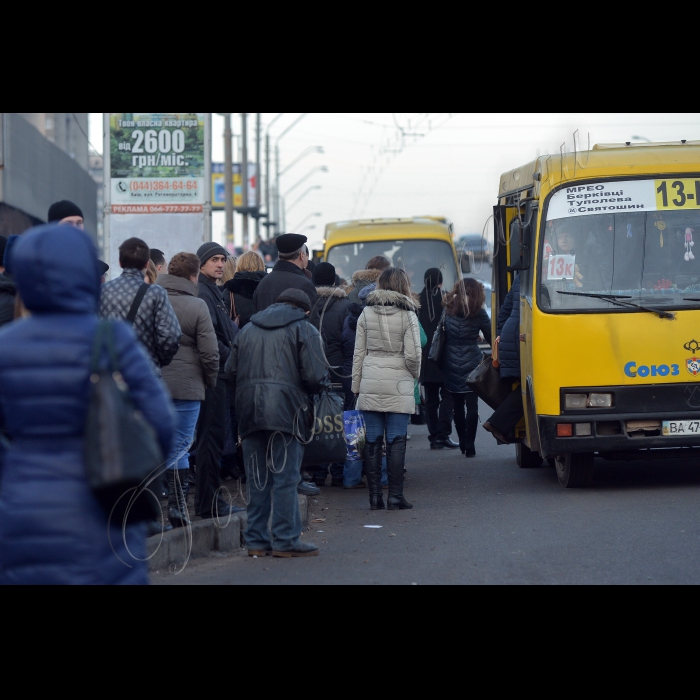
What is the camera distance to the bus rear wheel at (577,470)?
9.44 m

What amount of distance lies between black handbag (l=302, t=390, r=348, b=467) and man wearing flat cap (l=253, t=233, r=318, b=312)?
1.01 metres

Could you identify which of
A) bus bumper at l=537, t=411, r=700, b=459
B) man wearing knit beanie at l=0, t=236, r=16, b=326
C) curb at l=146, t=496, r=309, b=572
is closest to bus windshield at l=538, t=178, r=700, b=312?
bus bumper at l=537, t=411, r=700, b=459

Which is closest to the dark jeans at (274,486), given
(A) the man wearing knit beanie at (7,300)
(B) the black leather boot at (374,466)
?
(A) the man wearing knit beanie at (7,300)

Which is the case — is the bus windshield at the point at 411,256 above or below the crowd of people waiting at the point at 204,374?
above

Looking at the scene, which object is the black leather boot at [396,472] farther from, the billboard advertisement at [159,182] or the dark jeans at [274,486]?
the billboard advertisement at [159,182]

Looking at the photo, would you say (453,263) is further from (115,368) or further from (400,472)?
(115,368)

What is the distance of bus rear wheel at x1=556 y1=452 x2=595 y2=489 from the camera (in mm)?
9438

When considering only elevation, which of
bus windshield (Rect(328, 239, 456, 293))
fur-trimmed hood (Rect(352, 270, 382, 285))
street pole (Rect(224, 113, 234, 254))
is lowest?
fur-trimmed hood (Rect(352, 270, 382, 285))

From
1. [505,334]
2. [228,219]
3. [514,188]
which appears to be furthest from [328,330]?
[228,219]

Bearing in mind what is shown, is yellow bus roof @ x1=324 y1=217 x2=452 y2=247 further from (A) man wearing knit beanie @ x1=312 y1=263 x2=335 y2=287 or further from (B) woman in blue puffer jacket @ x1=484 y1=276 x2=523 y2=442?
(B) woman in blue puffer jacket @ x1=484 y1=276 x2=523 y2=442

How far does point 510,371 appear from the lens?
1016 centimetres

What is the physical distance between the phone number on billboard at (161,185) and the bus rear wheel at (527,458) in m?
7.60

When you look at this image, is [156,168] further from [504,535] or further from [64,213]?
[504,535]
